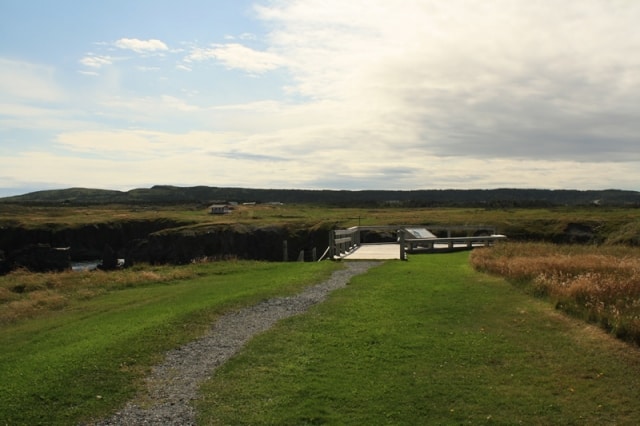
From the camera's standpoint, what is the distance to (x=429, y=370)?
32.4 ft

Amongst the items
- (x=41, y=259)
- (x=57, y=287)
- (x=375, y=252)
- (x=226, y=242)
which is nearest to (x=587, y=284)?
(x=375, y=252)

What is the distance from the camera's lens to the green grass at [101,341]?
28.3 ft

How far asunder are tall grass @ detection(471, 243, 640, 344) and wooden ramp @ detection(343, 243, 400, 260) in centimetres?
594

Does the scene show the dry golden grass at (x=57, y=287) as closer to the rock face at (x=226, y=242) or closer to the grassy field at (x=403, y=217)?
Result: the grassy field at (x=403, y=217)

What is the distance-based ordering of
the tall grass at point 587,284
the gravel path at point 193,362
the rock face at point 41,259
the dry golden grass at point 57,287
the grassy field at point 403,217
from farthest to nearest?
the grassy field at point 403,217 → the rock face at point 41,259 → the dry golden grass at point 57,287 → the tall grass at point 587,284 → the gravel path at point 193,362

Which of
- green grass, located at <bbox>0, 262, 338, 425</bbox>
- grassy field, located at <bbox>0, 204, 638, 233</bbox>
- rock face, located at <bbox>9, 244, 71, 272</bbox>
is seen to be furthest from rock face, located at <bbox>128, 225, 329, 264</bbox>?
green grass, located at <bbox>0, 262, 338, 425</bbox>

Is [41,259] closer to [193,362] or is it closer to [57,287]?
[57,287]

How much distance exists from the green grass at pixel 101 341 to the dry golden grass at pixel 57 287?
57cm

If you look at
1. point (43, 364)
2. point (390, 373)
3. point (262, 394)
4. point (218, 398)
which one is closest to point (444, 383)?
point (390, 373)

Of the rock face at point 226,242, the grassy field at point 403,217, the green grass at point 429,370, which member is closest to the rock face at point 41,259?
the rock face at point 226,242

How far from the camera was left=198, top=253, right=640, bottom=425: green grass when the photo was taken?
808cm

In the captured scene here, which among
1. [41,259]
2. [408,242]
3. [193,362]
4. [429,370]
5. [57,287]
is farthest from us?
[41,259]

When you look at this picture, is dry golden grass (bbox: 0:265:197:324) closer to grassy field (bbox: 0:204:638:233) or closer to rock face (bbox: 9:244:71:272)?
rock face (bbox: 9:244:71:272)

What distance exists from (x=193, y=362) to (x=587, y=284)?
34.2ft
